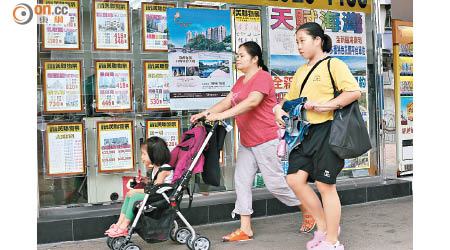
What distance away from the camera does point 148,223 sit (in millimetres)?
4285

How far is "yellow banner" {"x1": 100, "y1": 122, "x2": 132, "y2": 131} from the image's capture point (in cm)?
562

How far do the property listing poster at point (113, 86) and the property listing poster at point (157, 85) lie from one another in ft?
0.65

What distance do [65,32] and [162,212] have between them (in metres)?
2.23

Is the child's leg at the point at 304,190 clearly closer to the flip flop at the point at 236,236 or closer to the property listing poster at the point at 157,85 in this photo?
the flip flop at the point at 236,236

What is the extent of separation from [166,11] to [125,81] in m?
0.90

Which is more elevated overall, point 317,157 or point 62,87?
point 62,87

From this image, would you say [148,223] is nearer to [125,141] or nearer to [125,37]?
[125,141]

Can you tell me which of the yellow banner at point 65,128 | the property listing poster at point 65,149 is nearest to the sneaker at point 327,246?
the property listing poster at point 65,149

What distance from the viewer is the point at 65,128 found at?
5.43 meters

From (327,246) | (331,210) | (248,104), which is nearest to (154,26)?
(248,104)

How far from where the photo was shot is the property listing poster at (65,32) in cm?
535

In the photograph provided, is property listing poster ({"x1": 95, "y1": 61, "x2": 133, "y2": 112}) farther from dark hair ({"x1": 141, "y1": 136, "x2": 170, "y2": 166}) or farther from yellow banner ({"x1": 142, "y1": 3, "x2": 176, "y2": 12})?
dark hair ({"x1": 141, "y1": 136, "x2": 170, "y2": 166})

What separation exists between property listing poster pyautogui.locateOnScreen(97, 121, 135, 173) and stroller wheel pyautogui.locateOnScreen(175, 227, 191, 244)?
1252 millimetres

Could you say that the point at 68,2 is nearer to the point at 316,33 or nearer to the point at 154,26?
the point at 154,26
